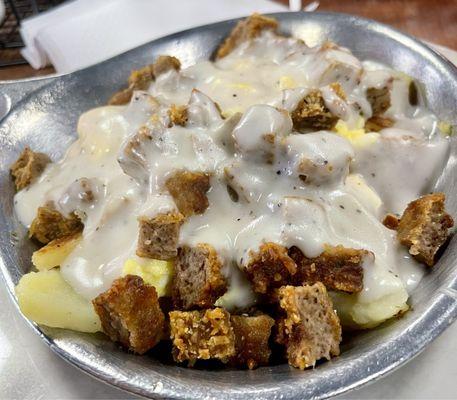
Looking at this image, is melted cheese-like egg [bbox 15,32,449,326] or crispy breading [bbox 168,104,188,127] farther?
crispy breading [bbox 168,104,188,127]

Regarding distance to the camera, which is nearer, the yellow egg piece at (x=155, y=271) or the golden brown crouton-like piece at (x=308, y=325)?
the golden brown crouton-like piece at (x=308, y=325)

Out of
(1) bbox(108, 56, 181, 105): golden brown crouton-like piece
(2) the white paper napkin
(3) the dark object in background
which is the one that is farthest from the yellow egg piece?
(3) the dark object in background

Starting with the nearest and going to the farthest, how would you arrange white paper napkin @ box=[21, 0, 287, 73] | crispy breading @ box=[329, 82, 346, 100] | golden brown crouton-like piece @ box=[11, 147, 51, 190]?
1. crispy breading @ box=[329, 82, 346, 100]
2. golden brown crouton-like piece @ box=[11, 147, 51, 190]
3. white paper napkin @ box=[21, 0, 287, 73]

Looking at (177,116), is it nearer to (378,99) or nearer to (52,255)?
(52,255)

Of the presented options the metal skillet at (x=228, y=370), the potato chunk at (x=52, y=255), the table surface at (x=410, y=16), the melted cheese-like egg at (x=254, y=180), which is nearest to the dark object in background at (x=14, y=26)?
the table surface at (x=410, y=16)

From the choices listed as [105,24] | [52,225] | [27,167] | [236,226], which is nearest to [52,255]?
[52,225]

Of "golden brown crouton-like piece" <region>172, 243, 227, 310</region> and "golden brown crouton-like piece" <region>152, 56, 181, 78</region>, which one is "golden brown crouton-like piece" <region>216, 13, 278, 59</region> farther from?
"golden brown crouton-like piece" <region>172, 243, 227, 310</region>

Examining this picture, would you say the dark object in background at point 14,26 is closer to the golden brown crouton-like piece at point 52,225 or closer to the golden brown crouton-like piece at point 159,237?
the golden brown crouton-like piece at point 52,225
